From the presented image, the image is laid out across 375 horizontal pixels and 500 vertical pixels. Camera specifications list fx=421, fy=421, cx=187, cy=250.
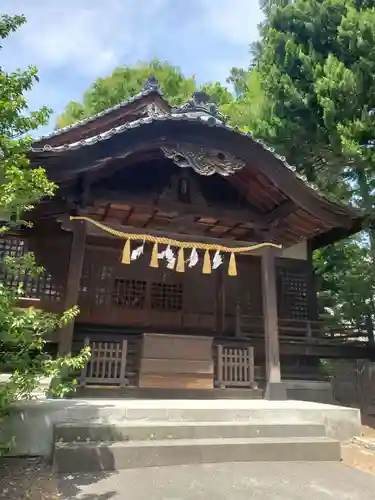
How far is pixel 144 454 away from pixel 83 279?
18.4 ft

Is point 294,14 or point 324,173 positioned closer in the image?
point 294,14

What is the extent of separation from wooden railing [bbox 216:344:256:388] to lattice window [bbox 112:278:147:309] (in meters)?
2.65

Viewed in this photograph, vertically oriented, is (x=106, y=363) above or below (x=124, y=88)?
below

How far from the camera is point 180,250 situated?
850 centimetres

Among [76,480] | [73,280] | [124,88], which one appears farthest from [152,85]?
[124,88]

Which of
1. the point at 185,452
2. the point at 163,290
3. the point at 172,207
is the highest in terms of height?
the point at 172,207

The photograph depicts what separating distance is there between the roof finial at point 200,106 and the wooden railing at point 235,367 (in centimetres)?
479

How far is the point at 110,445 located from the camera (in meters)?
5.09

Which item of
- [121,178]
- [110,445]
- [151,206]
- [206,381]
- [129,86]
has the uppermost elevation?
[129,86]

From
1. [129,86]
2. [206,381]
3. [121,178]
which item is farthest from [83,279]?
[129,86]

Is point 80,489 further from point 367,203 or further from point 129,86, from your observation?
point 129,86

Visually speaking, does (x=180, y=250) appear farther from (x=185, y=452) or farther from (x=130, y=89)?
(x=130, y=89)

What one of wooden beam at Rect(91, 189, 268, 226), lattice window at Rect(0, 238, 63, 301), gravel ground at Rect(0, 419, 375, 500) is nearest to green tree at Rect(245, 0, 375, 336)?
wooden beam at Rect(91, 189, 268, 226)

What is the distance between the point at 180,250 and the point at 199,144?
6.93ft
